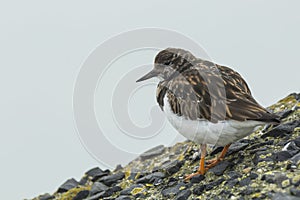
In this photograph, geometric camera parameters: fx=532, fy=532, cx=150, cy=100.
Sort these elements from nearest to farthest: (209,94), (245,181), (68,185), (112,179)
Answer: (245,181) < (209,94) < (112,179) < (68,185)

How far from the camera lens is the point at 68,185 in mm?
12453

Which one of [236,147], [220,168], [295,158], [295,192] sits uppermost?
[236,147]

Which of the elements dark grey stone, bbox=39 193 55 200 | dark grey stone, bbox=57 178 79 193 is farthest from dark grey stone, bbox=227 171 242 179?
dark grey stone, bbox=39 193 55 200

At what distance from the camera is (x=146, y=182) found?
1016 cm

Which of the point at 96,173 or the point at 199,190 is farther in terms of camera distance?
the point at 96,173

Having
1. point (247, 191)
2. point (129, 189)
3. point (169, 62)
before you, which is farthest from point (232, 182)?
point (169, 62)

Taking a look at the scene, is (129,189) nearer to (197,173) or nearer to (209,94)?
(197,173)

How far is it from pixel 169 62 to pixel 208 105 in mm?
1835

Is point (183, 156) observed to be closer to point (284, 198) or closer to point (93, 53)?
point (93, 53)

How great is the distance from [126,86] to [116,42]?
3.19 feet

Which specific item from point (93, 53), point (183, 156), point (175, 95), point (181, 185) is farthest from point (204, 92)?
point (93, 53)

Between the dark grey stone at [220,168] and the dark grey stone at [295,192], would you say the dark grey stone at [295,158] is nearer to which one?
the dark grey stone at [295,192]

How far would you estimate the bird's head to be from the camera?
1014cm

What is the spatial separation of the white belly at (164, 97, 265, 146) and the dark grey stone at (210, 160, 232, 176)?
1.77ft
